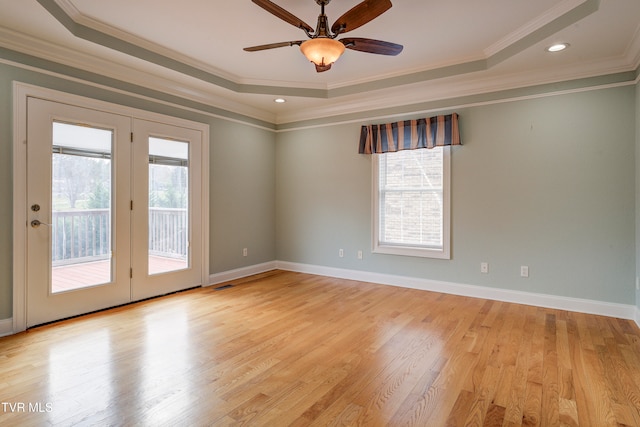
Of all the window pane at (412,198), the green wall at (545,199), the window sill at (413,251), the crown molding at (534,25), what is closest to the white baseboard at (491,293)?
the green wall at (545,199)

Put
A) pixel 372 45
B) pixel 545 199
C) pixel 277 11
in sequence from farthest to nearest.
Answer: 1. pixel 545 199
2. pixel 372 45
3. pixel 277 11

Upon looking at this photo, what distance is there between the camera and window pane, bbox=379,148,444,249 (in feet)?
14.5

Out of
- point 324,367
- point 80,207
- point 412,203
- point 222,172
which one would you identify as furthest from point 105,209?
point 412,203

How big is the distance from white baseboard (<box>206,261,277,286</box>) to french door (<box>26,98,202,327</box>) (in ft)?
0.91

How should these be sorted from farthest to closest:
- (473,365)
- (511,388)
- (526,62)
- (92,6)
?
(526,62)
(92,6)
(473,365)
(511,388)

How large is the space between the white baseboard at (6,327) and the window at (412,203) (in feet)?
13.1

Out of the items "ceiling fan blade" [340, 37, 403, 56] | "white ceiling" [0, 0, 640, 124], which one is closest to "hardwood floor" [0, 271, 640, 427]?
"ceiling fan blade" [340, 37, 403, 56]

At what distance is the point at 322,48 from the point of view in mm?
2496

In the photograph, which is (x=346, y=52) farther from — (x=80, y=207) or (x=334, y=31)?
(x=80, y=207)

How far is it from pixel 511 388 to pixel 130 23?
4.10m

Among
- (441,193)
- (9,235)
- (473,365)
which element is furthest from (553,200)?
(9,235)

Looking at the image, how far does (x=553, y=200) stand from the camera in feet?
12.1

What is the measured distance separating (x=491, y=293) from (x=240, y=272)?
3424mm

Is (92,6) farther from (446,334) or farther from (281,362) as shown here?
(446,334)
